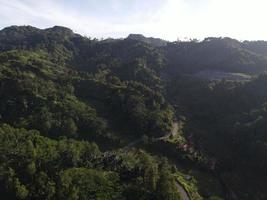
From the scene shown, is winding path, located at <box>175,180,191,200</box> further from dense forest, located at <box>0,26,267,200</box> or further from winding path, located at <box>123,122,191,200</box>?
dense forest, located at <box>0,26,267,200</box>

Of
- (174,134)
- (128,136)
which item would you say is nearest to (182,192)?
(128,136)

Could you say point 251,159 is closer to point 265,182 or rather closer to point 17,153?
point 265,182

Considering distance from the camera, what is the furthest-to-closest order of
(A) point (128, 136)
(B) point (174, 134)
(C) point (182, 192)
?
(B) point (174, 134) → (A) point (128, 136) → (C) point (182, 192)

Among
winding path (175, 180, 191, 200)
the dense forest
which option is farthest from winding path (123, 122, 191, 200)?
the dense forest

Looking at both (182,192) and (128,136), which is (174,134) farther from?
(182,192)

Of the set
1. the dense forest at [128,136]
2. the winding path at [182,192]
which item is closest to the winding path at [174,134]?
the winding path at [182,192]

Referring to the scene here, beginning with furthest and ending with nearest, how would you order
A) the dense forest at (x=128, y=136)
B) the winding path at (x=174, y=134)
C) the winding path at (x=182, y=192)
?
the winding path at (x=174, y=134) → the winding path at (x=182, y=192) → the dense forest at (x=128, y=136)

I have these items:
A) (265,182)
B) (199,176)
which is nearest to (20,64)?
(199,176)

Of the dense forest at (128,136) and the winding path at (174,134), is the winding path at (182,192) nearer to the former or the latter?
the winding path at (174,134)

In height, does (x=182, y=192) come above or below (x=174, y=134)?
below
